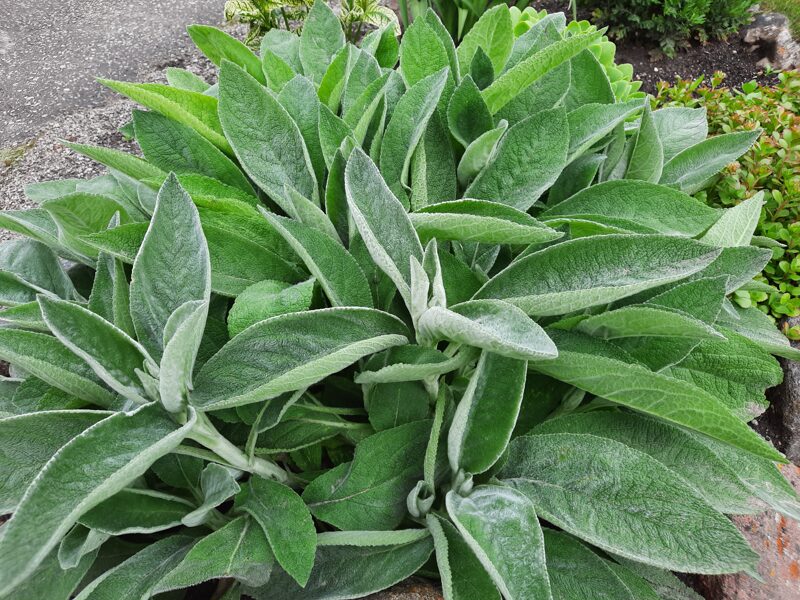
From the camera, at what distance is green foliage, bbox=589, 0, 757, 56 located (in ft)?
10.4

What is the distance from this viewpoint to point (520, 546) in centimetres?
76

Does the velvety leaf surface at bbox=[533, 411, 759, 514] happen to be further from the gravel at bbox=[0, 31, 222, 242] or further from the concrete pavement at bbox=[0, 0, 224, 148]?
the concrete pavement at bbox=[0, 0, 224, 148]

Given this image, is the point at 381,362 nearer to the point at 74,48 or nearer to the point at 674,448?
the point at 674,448

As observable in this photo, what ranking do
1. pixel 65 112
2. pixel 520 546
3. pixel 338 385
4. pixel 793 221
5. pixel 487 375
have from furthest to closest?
pixel 65 112
pixel 793 221
pixel 338 385
pixel 487 375
pixel 520 546

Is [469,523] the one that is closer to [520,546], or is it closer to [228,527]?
[520,546]

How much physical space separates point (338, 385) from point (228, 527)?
0.29m

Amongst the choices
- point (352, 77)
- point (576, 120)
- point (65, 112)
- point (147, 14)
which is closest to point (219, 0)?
point (147, 14)

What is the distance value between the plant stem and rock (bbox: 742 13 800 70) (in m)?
3.32

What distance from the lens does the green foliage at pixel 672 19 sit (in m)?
3.18

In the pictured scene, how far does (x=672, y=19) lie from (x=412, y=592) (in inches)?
129

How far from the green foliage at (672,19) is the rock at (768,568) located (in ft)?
9.07

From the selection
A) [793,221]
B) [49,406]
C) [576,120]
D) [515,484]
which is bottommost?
[793,221]

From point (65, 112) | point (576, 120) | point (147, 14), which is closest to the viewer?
point (576, 120)

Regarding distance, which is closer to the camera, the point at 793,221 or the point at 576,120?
the point at 576,120
